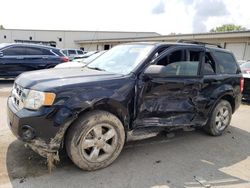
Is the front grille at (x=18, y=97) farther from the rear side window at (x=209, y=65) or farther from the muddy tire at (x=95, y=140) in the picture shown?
the rear side window at (x=209, y=65)

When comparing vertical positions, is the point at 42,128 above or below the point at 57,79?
below

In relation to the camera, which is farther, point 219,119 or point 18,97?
point 219,119

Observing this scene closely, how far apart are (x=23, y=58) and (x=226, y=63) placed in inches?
332

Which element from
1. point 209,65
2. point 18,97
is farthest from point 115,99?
point 209,65

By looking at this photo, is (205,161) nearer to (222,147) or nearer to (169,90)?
(222,147)

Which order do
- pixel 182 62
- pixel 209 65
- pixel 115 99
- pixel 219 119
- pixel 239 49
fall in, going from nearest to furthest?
pixel 115 99
pixel 182 62
pixel 209 65
pixel 219 119
pixel 239 49

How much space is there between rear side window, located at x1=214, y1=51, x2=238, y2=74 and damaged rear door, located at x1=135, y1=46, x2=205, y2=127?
1.99 ft

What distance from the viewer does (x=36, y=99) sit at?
11.0 ft

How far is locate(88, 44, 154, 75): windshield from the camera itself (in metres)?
4.23

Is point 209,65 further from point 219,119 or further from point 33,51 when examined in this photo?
point 33,51

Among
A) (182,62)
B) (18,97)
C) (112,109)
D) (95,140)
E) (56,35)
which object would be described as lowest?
(95,140)

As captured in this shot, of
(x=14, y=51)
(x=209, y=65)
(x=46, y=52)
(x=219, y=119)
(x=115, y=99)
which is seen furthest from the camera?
(x=46, y=52)

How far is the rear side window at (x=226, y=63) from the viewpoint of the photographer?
551 centimetres

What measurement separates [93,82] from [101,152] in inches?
40.7
